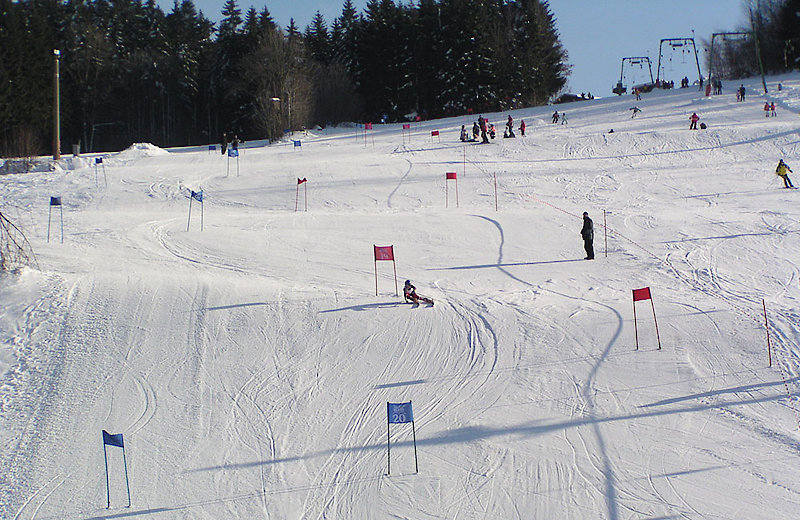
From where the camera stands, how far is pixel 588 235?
1920cm

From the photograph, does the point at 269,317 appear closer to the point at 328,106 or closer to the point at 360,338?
the point at 360,338

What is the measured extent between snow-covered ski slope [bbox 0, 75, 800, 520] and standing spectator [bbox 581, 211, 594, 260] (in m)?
0.34

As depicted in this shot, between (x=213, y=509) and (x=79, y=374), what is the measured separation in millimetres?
5178

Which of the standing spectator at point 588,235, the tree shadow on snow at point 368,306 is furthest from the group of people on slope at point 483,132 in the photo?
the tree shadow on snow at point 368,306

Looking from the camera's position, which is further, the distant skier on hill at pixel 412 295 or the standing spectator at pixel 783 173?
the standing spectator at pixel 783 173

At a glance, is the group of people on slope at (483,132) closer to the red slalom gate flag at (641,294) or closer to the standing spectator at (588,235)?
the standing spectator at (588,235)

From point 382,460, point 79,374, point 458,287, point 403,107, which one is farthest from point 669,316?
point 403,107

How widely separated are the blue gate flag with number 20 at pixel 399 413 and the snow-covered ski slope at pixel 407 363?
1.05 metres

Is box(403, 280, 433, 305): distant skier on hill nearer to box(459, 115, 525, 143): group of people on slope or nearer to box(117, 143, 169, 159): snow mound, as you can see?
box(459, 115, 525, 143): group of people on slope

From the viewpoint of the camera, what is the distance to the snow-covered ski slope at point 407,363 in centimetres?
977

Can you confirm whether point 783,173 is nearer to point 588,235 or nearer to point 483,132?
point 588,235

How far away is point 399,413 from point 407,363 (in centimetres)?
362

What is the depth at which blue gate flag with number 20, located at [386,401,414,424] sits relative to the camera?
9.51 meters

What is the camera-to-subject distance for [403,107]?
67.6 metres
